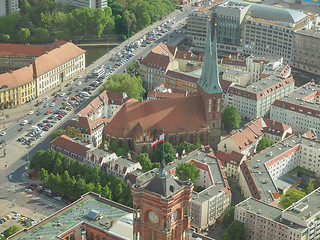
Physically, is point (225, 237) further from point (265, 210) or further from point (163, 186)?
point (163, 186)

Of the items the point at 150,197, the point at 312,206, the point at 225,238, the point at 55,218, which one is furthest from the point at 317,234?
the point at 150,197

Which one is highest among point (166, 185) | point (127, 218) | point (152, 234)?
point (166, 185)

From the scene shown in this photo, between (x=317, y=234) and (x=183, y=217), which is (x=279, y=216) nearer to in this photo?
(x=317, y=234)

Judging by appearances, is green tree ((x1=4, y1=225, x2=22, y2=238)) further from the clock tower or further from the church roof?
the church roof

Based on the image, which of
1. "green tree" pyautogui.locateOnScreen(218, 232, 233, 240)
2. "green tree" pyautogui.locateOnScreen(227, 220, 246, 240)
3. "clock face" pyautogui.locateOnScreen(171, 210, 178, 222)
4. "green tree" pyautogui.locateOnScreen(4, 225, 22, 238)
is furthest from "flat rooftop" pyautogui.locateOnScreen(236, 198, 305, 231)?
"clock face" pyautogui.locateOnScreen(171, 210, 178, 222)

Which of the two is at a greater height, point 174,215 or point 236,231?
point 174,215

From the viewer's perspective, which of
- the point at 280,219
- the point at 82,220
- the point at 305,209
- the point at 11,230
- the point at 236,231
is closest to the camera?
the point at 82,220

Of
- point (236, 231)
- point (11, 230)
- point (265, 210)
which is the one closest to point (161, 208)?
point (236, 231)
